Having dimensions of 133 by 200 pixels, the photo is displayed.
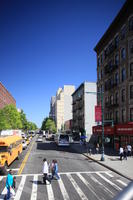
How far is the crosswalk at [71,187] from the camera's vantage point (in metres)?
11.8

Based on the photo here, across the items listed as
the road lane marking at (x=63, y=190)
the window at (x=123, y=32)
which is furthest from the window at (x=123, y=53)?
the road lane marking at (x=63, y=190)

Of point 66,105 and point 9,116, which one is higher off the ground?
point 66,105

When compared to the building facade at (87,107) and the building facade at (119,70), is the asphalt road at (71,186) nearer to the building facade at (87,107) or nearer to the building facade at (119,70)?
the building facade at (119,70)

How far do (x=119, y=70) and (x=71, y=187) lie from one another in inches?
1077

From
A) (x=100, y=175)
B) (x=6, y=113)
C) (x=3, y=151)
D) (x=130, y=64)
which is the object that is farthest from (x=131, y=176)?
(x=6, y=113)

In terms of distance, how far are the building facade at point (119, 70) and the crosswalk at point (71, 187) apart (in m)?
16.3

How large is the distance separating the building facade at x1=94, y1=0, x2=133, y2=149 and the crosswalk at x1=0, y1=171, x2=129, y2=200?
16.3 metres

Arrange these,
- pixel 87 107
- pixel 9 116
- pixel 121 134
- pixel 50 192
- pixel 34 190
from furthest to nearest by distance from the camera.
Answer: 1. pixel 9 116
2. pixel 87 107
3. pixel 121 134
4. pixel 34 190
5. pixel 50 192

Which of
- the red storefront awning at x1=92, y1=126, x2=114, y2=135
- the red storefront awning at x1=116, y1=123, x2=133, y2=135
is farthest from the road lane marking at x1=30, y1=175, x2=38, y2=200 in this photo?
the red storefront awning at x1=92, y1=126, x2=114, y2=135

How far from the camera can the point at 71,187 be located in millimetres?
13672

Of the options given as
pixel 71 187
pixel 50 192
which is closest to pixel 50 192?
pixel 50 192

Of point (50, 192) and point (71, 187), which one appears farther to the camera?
point (71, 187)

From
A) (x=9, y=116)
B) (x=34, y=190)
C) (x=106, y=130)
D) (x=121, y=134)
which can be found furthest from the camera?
(x=9, y=116)

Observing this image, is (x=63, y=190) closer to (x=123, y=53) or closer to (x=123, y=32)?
(x=123, y=53)
